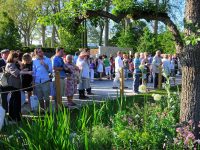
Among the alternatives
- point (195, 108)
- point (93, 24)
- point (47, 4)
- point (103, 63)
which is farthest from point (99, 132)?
point (47, 4)

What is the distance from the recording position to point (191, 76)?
5.40 m

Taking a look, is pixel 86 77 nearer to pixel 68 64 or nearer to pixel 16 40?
pixel 68 64

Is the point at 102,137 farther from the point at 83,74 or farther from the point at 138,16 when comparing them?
the point at 83,74

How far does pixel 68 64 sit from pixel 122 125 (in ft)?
22.7

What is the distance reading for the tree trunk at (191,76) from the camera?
532 cm

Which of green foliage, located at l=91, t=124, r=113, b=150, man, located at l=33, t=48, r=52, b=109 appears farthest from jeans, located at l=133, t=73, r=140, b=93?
green foliage, located at l=91, t=124, r=113, b=150

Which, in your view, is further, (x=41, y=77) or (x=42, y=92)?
(x=41, y=77)

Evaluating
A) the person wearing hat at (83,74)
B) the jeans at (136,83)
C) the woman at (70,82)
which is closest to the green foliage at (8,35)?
the jeans at (136,83)

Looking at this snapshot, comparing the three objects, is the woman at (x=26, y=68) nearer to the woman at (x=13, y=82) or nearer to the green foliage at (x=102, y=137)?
the woman at (x=13, y=82)

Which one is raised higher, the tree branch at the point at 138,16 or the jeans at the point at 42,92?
the tree branch at the point at 138,16

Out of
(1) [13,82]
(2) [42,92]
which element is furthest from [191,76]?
(2) [42,92]

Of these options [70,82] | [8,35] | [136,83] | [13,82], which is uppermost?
[8,35]

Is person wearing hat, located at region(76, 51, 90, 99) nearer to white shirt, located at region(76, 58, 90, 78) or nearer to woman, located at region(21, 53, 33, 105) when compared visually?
white shirt, located at region(76, 58, 90, 78)

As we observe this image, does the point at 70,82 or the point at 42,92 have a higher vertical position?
the point at 70,82
